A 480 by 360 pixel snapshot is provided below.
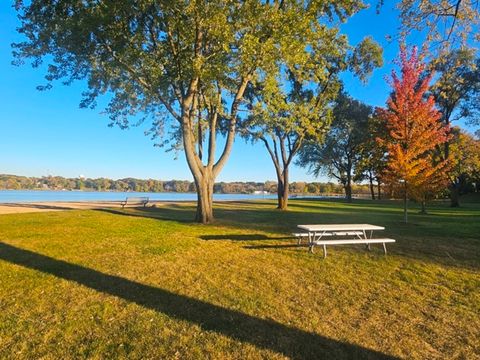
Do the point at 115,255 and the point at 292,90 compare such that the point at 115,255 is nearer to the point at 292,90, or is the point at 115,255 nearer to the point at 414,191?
the point at 414,191

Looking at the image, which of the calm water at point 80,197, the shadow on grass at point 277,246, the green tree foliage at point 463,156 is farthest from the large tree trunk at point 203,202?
the green tree foliage at point 463,156

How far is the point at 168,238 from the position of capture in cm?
999

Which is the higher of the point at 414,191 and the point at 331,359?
the point at 414,191

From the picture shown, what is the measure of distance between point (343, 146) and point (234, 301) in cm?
3868

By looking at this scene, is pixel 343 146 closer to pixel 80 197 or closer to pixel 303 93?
pixel 303 93

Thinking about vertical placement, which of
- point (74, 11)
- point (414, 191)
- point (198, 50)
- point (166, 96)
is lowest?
point (414, 191)

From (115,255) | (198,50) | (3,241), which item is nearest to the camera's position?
(115,255)

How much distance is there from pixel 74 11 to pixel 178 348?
12888 millimetres

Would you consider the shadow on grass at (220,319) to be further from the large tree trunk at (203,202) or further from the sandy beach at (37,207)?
the sandy beach at (37,207)

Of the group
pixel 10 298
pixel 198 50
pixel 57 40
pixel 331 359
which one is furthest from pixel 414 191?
pixel 57 40

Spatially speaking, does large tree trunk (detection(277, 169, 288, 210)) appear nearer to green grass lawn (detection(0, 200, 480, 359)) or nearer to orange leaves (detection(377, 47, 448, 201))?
orange leaves (detection(377, 47, 448, 201))

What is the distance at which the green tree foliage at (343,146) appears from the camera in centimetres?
3314

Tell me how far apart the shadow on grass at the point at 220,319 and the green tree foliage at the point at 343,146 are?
26.8 m

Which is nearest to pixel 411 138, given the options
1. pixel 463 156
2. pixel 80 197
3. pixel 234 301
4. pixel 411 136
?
pixel 411 136
